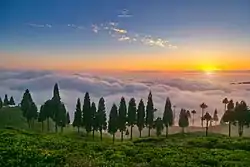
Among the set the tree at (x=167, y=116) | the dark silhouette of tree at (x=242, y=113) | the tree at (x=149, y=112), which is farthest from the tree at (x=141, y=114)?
the dark silhouette of tree at (x=242, y=113)

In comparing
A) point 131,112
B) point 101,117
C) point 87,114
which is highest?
point 131,112

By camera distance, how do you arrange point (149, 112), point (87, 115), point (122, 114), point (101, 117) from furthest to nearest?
point (149, 112) → point (122, 114) → point (87, 115) → point (101, 117)

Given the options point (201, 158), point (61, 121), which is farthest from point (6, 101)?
point (201, 158)

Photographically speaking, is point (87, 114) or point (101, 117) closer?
point (101, 117)

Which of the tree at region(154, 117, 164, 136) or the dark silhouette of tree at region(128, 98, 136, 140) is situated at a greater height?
the dark silhouette of tree at region(128, 98, 136, 140)

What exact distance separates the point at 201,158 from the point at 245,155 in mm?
6366

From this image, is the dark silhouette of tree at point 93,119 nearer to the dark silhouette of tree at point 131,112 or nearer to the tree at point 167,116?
the dark silhouette of tree at point 131,112

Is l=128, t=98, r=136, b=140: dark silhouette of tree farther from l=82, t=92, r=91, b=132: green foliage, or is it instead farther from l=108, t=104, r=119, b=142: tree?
l=82, t=92, r=91, b=132: green foliage

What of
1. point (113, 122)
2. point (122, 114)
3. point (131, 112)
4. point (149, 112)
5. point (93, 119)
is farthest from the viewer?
point (149, 112)

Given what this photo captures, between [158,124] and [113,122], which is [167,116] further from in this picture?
[113,122]

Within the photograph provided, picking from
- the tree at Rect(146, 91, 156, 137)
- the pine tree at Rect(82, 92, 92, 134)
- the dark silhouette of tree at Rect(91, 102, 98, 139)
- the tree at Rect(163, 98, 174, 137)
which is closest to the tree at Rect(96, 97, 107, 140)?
the dark silhouette of tree at Rect(91, 102, 98, 139)

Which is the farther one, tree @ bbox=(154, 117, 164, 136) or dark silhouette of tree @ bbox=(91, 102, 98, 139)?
tree @ bbox=(154, 117, 164, 136)

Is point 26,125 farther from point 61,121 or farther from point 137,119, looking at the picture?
point 137,119

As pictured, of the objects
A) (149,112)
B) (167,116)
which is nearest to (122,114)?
(149,112)
